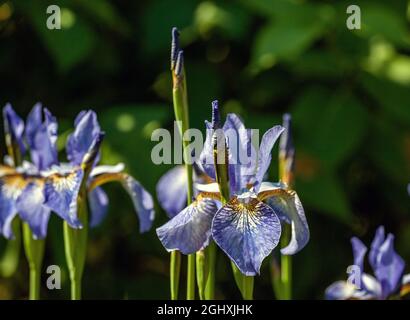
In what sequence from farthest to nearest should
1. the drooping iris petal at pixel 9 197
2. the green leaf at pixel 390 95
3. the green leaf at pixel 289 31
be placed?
1. the green leaf at pixel 390 95
2. the green leaf at pixel 289 31
3. the drooping iris petal at pixel 9 197

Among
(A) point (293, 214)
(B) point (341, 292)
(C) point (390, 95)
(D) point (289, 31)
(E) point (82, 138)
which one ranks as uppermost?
(D) point (289, 31)

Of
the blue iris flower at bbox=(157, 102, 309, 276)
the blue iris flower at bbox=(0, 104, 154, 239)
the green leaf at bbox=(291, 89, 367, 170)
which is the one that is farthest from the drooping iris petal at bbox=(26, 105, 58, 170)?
the green leaf at bbox=(291, 89, 367, 170)

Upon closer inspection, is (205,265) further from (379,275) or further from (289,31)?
(289,31)

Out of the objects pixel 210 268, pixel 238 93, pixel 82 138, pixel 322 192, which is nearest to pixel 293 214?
pixel 210 268

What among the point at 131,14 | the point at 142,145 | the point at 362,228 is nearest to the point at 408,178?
the point at 362,228

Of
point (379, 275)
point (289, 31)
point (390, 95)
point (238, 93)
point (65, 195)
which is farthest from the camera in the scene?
point (238, 93)

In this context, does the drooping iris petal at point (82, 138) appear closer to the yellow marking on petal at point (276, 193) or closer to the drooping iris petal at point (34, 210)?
the drooping iris petal at point (34, 210)

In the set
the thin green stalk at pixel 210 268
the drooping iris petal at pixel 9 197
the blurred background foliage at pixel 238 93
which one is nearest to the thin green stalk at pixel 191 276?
the thin green stalk at pixel 210 268
